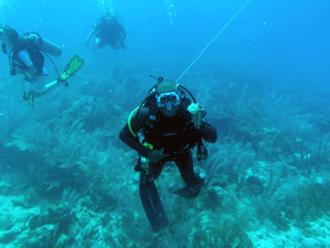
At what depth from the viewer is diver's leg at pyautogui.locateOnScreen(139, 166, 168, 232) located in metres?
3.34

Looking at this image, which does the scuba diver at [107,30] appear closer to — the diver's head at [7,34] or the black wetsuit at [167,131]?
the diver's head at [7,34]

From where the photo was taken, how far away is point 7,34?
545 centimetres

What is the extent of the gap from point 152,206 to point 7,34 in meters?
6.93

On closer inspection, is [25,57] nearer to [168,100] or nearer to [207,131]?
[168,100]

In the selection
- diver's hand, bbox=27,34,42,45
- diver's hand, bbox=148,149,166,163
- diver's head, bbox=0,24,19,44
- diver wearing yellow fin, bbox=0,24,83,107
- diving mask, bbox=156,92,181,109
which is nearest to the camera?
diving mask, bbox=156,92,181,109

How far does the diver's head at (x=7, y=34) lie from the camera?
5379mm

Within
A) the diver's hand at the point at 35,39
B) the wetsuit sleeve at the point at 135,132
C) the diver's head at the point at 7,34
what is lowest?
the wetsuit sleeve at the point at 135,132

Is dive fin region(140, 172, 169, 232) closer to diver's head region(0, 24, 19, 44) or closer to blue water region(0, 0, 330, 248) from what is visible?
blue water region(0, 0, 330, 248)

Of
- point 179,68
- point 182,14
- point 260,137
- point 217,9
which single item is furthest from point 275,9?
point 260,137

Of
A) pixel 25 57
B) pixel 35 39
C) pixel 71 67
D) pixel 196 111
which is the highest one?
pixel 35 39

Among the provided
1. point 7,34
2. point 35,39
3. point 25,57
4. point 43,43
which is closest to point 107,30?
point 43,43

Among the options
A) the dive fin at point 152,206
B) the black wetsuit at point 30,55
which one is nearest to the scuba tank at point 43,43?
the black wetsuit at point 30,55

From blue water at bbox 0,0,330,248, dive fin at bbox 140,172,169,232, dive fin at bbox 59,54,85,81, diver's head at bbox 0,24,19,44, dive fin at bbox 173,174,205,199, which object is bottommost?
blue water at bbox 0,0,330,248

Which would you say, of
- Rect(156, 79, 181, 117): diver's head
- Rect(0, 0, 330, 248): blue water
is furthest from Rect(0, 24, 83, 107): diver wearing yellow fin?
Rect(156, 79, 181, 117): diver's head
